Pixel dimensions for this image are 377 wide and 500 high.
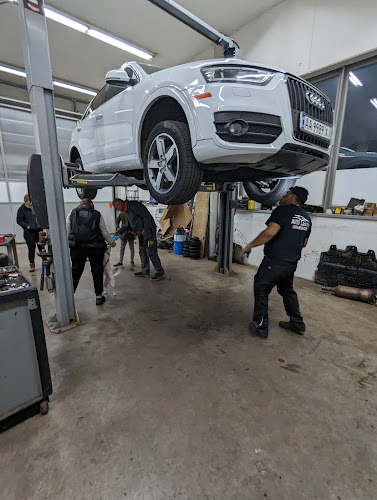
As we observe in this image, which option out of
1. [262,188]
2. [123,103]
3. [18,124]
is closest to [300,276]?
[262,188]

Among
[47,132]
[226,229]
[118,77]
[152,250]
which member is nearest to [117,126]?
[118,77]

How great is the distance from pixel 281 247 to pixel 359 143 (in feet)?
10.4

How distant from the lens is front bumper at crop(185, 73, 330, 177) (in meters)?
1.63

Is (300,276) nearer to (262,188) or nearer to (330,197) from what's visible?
(330,197)

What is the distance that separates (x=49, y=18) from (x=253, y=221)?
5530mm

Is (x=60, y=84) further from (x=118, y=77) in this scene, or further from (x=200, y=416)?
(x=200, y=416)

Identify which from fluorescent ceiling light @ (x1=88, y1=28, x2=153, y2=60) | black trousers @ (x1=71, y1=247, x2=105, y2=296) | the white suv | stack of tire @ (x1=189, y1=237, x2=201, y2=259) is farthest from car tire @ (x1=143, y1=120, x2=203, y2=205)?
fluorescent ceiling light @ (x1=88, y1=28, x2=153, y2=60)

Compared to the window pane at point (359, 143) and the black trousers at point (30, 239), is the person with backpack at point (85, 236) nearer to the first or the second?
the black trousers at point (30, 239)

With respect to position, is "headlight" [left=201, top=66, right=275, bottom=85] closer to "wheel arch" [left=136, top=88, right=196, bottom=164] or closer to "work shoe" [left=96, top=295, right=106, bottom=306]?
"wheel arch" [left=136, top=88, right=196, bottom=164]

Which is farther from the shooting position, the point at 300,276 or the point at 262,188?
the point at 300,276

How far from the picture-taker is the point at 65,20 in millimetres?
4656

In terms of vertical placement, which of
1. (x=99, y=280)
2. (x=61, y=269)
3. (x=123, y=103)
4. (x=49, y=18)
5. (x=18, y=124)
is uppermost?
(x=49, y=18)

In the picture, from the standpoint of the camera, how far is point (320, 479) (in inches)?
47.7

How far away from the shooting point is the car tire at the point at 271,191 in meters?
3.23
